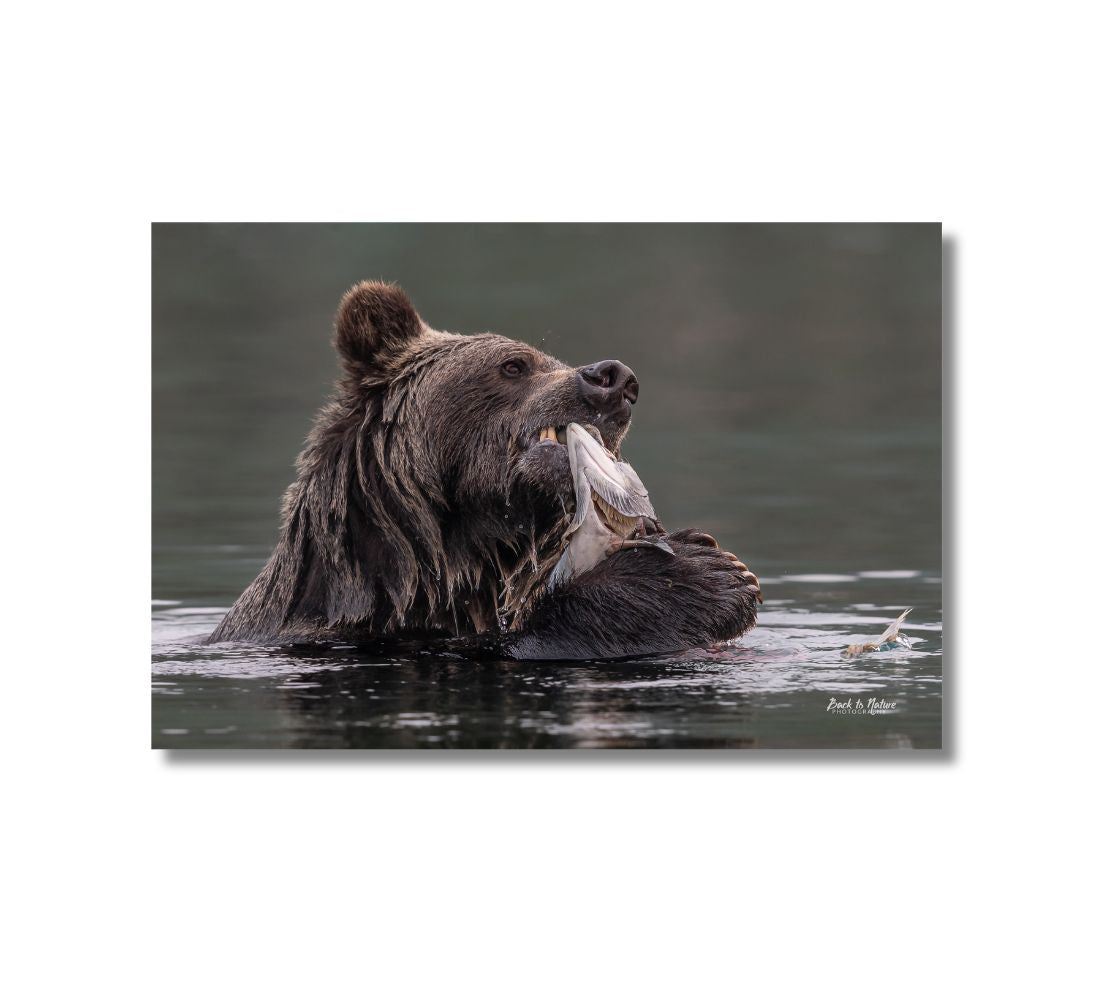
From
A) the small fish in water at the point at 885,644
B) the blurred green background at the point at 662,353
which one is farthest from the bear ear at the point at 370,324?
the small fish in water at the point at 885,644

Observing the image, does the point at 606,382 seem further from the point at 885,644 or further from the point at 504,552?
the point at 885,644

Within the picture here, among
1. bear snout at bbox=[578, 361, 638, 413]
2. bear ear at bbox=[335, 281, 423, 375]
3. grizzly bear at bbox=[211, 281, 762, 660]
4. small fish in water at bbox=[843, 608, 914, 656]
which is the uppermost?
bear ear at bbox=[335, 281, 423, 375]

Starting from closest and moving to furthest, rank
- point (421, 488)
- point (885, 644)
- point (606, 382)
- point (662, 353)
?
point (606, 382) → point (421, 488) → point (885, 644) → point (662, 353)

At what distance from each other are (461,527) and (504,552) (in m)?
0.23

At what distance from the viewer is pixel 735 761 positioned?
8547 mm

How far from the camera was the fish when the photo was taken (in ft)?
30.0

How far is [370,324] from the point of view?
9.59 m

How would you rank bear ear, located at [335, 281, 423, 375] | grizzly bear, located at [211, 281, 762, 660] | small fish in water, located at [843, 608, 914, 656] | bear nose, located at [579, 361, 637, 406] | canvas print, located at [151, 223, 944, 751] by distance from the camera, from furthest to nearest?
small fish in water, located at [843, 608, 914, 656]
bear ear, located at [335, 281, 423, 375]
grizzly bear, located at [211, 281, 762, 660]
bear nose, located at [579, 361, 637, 406]
canvas print, located at [151, 223, 944, 751]

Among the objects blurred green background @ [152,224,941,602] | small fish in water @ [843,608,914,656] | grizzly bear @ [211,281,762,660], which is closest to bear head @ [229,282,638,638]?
grizzly bear @ [211,281,762,660]

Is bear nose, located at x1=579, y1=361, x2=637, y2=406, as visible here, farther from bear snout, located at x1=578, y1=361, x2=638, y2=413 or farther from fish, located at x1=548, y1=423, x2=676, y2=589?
fish, located at x1=548, y1=423, x2=676, y2=589

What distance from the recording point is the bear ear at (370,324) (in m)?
9.55

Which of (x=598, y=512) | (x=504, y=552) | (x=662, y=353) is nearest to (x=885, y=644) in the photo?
(x=598, y=512)

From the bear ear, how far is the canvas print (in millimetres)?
12

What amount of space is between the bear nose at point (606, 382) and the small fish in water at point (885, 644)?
1633 millimetres
